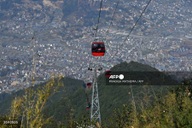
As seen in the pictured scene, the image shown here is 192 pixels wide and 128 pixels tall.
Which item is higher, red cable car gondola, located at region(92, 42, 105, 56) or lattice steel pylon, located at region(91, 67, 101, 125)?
red cable car gondola, located at region(92, 42, 105, 56)

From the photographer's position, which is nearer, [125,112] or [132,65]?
[125,112]

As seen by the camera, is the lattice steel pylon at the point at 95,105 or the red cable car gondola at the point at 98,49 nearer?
the lattice steel pylon at the point at 95,105

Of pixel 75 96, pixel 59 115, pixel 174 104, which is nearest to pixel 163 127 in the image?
pixel 174 104

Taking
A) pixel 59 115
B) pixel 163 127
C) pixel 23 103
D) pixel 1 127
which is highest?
pixel 23 103

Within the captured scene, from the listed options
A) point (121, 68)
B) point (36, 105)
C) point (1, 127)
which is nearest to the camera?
point (36, 105)

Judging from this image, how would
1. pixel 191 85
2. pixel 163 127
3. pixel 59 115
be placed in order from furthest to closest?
1. pixel 59 115
2. pixel 191 85
3. pixel 163 127

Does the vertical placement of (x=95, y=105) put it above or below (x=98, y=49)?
below

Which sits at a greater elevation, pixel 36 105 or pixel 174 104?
pixel 36 105

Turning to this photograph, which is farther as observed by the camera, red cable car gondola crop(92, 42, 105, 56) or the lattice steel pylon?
red cable car gondola crop(92, 42, 105, 56)

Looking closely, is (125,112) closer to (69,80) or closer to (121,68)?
(121,68)

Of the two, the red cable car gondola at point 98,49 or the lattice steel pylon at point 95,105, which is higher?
the red cable car gondola at point 98,49

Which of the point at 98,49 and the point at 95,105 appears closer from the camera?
the point at 95,105
